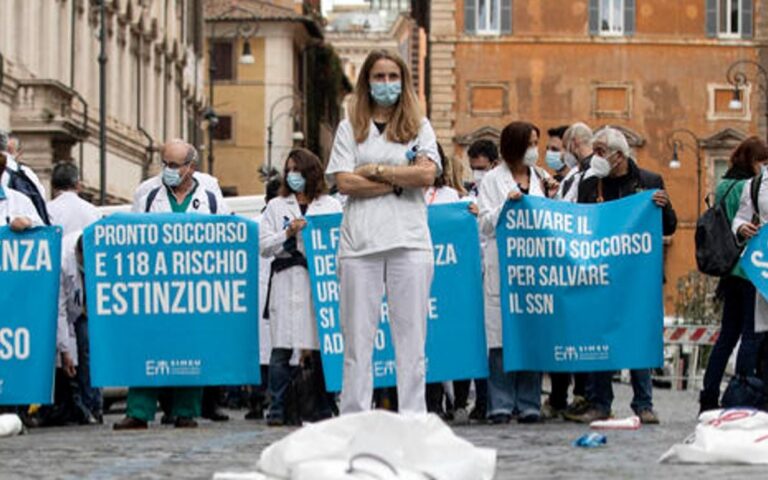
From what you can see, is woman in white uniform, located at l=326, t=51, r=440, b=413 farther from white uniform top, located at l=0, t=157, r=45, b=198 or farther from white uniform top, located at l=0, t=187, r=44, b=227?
white uniform top, located at l=0, t=157, r=45, b=198

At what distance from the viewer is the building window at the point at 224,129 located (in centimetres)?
9975

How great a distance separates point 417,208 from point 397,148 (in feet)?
1.09

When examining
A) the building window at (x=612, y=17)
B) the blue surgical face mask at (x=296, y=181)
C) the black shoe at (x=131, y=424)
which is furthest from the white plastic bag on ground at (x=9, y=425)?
the building window at (x=612, y=17)

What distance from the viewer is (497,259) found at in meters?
16.2

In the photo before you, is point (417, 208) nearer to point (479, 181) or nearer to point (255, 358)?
point (255, 358)

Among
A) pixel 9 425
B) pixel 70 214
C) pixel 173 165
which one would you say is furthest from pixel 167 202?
pixel 70 214

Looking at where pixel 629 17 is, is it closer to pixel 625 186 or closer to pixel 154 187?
pixel 625 186

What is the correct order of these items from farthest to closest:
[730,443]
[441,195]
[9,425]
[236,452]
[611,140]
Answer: [441,195], [611,140], [9,425], [236,452], [730,443]

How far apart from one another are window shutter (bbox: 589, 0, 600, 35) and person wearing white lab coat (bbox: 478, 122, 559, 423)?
56.4m

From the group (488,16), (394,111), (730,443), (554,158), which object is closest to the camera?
(730,443)

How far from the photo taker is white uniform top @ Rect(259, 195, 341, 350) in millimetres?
16391

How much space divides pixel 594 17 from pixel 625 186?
5637 cm

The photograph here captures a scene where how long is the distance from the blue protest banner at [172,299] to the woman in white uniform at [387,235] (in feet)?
9.45

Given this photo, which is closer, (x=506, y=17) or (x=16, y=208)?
(x=16, y=208)
